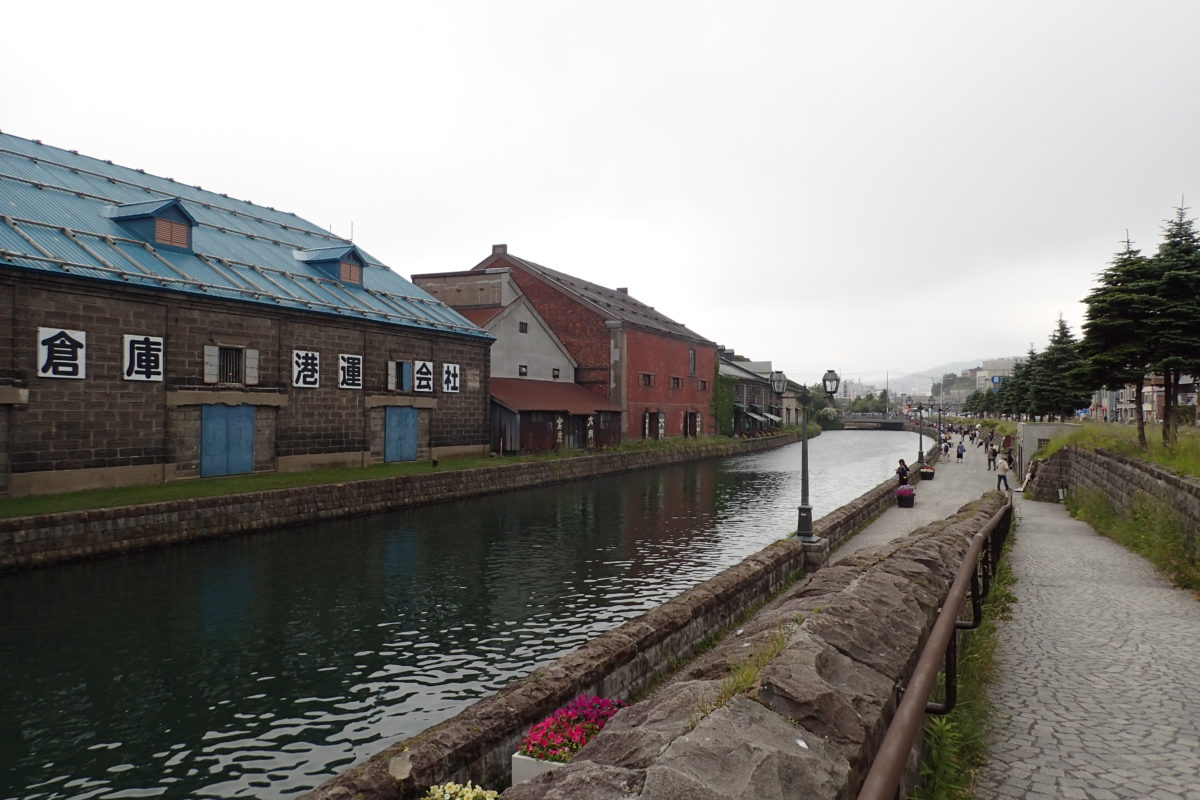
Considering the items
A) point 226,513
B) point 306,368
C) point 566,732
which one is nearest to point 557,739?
point 566,732

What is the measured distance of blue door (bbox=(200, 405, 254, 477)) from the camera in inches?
936

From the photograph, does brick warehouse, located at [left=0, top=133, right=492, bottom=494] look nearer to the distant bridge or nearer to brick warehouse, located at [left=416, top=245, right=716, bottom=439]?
brick warehouse, located at [left=416, top=245, right=716, bottom=439]

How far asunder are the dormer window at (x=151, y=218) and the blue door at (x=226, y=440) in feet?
20.1

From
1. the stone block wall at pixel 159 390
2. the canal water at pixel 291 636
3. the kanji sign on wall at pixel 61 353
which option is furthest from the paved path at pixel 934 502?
the kanji sign on wall at pixel 61 353

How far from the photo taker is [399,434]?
1261 inches

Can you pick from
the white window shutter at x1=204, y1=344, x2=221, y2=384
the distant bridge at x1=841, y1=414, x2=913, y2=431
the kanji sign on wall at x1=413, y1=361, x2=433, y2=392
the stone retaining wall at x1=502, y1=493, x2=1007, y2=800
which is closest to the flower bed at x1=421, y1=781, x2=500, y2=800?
the stone retaining wall at x1=502, y1=493, x2=1007, y2=800

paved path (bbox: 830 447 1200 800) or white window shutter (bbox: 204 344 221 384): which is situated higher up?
white window shutter (bbox: 204 344 221 384)

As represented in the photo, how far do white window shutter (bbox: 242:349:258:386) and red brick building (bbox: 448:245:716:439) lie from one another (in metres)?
26.9

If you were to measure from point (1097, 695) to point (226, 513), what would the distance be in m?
19.9

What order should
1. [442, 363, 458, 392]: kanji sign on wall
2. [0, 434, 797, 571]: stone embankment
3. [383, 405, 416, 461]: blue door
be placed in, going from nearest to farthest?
1. [0, 434, 797, 571]: stone embankment
2. [383, 405, 416, 461]: blue door
3. [442, 363, 458, 392]: kanji sign on wall

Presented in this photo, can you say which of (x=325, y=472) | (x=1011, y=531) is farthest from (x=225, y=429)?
(x=1011, y=531)

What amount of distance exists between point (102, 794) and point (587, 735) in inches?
199

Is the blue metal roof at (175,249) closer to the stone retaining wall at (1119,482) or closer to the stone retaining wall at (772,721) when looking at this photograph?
the stone retaining wall at (772,721)

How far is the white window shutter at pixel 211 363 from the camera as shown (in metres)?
23.7
